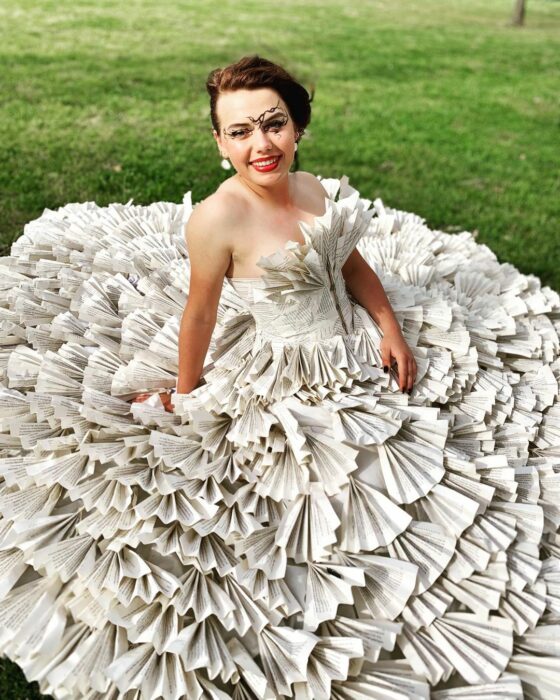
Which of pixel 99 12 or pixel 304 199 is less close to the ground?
pixel 304 199

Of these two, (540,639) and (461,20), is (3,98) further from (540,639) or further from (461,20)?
(461,20)

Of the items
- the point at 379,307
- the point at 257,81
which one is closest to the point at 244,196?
the point at 257,81

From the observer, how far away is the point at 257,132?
7.18 feet

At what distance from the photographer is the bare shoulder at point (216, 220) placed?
2205 millimetres

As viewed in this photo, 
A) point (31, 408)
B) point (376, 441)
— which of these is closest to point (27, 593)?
point (31, 408)

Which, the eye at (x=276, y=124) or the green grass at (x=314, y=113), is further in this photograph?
the green grass at (x=314, y=113)

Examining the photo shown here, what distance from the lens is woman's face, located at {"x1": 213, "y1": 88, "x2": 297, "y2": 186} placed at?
219 cm

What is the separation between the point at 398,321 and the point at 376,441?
2.20ft

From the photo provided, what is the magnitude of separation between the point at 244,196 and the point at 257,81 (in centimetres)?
35

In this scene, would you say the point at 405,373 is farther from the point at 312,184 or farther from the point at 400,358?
the point at 312,184

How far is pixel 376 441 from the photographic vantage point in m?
2.22

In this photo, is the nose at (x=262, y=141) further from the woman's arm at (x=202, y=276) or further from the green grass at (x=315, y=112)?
the green grass at (x=315, y=112)

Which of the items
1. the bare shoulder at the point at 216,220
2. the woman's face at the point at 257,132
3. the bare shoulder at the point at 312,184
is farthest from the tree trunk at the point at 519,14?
Answer: the bare shoulder at the point at 216,220

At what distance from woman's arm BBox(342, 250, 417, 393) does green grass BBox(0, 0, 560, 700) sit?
704mm
